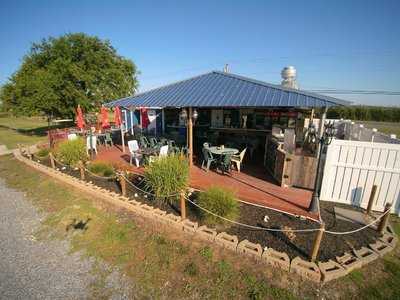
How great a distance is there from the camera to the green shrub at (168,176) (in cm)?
554

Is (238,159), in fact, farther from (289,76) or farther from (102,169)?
(289,76)

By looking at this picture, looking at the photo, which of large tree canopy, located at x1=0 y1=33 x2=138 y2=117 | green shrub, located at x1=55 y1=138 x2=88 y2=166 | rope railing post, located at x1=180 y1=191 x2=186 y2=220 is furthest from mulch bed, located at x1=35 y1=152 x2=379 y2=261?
large tree canopy, located at x1=0 y1=33 x2=138 y2=117

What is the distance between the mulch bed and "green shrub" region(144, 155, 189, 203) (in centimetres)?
40

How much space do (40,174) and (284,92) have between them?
9861mm

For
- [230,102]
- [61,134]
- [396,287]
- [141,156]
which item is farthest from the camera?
[61,134]

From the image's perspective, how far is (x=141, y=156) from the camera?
875cm

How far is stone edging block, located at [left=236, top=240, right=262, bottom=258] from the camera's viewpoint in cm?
390

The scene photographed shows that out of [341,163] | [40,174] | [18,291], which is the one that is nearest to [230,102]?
[341,163]

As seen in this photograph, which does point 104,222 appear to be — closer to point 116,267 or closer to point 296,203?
point 116,267

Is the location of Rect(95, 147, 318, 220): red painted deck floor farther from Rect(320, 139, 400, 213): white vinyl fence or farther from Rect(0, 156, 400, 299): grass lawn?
Rect(0, 156, 400, 299): grass lawn

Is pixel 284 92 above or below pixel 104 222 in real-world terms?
above

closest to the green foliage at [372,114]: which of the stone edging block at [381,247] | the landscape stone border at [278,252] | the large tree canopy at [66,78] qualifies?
the large tree canopy at [66,78]

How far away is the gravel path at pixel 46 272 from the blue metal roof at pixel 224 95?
17.7 ft

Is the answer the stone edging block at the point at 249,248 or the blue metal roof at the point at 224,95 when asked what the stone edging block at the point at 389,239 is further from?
the blue metal roof at the point at 224,95
